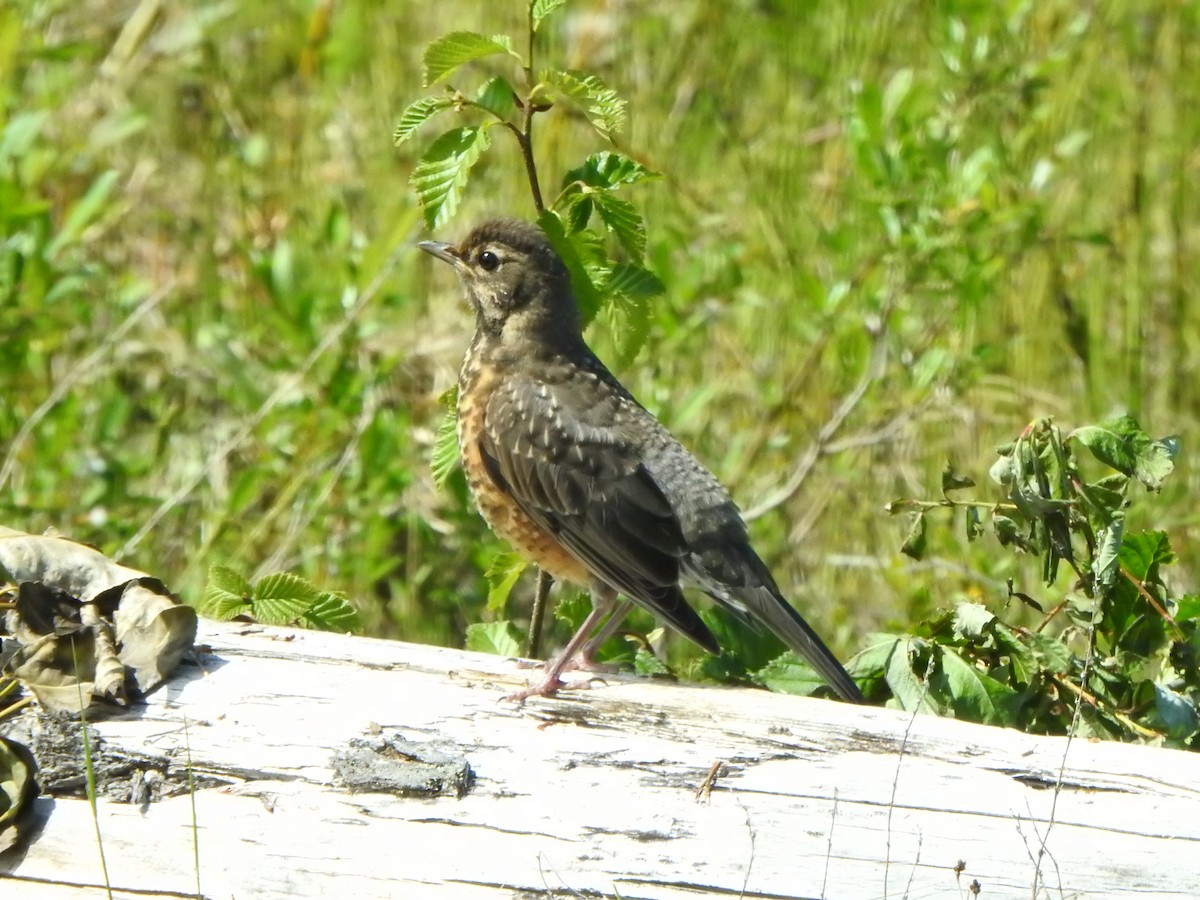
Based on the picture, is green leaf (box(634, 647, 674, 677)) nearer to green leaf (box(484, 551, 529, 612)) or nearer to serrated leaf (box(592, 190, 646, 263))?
green leaf (box(484, 551, 529, 612))

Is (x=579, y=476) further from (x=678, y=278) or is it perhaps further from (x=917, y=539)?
(x=678, y=278)

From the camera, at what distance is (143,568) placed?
6086mm

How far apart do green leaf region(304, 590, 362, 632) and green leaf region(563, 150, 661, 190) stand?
1.43m

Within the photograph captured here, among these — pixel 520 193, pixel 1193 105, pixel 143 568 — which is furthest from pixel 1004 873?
pixel 1193 105

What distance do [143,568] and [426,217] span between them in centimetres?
259

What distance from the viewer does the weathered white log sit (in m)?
3.22

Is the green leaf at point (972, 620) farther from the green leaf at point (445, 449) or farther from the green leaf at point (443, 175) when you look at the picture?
the green leaf at point (443, 175)

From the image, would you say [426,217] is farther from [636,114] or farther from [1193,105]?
[1193,105]

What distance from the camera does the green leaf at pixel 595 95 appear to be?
4105 mm

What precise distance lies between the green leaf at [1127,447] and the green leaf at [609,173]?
1.44 m

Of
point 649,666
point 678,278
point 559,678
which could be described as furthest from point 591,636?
point 678,278

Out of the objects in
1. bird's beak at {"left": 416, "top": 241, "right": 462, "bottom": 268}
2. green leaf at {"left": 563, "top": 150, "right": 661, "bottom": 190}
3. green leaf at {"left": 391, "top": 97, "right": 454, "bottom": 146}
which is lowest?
bird's beak at {"left": 416, "top": 241, "right": 462, "bottom": 268}

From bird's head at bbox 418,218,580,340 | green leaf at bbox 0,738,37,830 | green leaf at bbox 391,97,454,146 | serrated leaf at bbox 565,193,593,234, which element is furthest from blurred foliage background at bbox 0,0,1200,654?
green leaf at bbox 0,738,37,830

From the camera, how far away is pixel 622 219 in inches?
172
